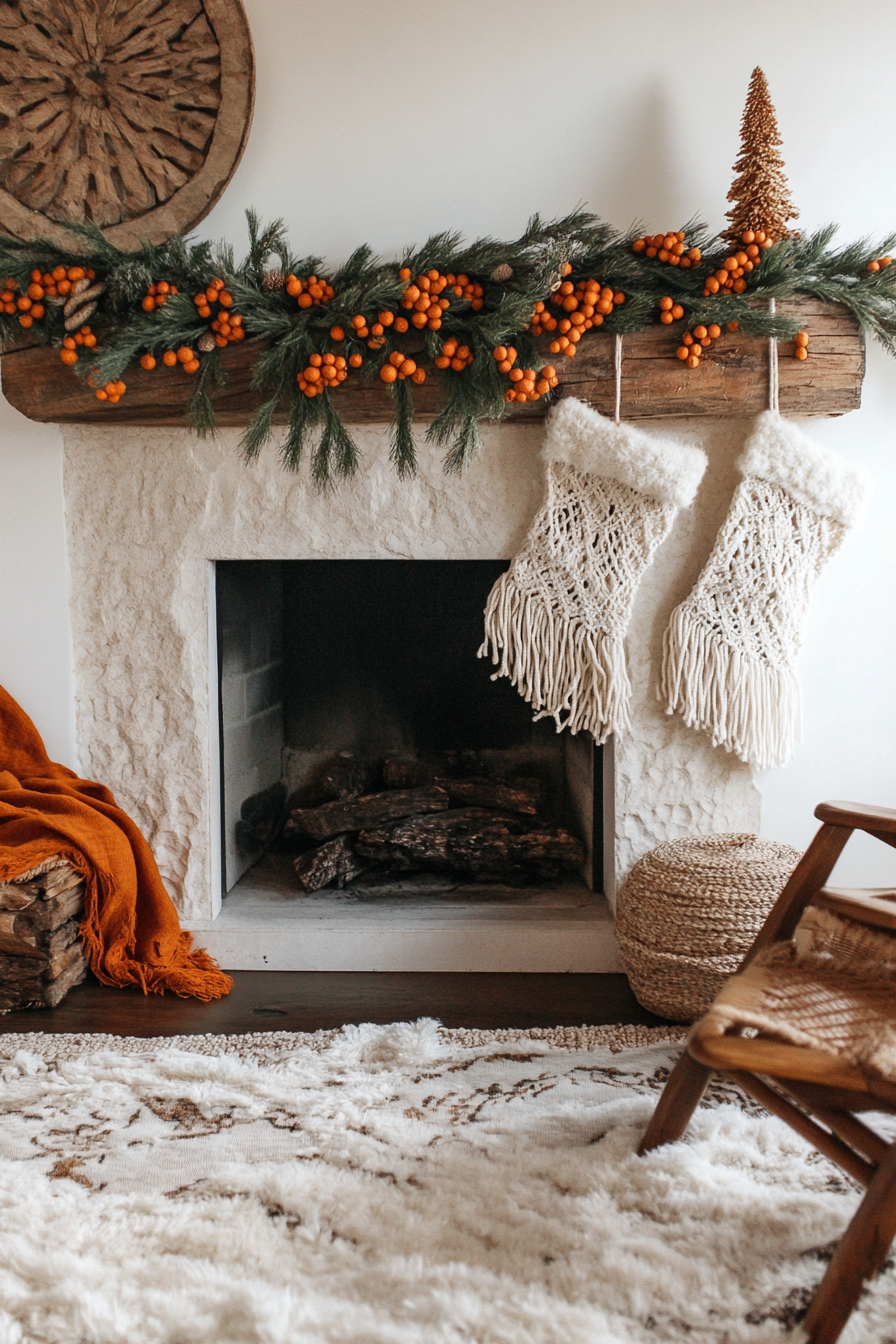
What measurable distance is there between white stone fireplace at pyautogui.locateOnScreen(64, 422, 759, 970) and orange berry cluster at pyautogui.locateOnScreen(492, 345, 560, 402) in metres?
0.14

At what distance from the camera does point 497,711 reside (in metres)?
2.31

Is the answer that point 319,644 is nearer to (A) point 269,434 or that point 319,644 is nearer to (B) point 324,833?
(B) point 324,833

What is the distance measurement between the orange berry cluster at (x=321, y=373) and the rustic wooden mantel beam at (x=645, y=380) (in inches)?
3.9

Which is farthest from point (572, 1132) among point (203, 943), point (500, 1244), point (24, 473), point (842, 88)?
point (842, 88)

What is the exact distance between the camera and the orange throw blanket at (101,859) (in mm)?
1749

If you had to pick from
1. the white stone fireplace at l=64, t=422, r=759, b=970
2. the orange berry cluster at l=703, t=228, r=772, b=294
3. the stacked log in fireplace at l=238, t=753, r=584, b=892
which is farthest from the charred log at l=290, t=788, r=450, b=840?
the orange berry cluster at l=703, t=228, r=772, b=294

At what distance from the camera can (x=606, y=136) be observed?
177cm

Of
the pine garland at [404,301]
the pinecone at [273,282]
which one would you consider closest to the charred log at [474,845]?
the pine garland at [404,301]

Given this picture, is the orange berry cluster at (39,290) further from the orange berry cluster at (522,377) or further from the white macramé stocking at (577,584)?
the white macramé stocking at (577,584)

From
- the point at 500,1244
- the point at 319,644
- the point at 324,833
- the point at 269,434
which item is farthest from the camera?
the point at 319,644

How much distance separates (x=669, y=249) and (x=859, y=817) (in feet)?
3.59

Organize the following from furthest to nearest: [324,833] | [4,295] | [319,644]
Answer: [319,644] → [324,833] → [4,295]

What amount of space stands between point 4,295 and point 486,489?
0.99m

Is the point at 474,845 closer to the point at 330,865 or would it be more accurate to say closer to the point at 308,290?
the point at 330,865
